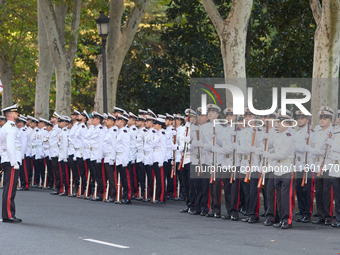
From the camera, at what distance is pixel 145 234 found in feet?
31.0

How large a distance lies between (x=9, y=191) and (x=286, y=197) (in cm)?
506

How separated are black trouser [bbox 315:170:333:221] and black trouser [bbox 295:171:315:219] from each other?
0.32m

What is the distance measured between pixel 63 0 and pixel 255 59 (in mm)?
8687

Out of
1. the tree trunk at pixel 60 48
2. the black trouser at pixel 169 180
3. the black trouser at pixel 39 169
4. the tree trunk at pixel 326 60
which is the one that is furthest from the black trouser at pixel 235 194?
the tree trunk at pixel 60 48

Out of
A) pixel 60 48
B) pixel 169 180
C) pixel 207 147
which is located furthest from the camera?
pixel 60 48

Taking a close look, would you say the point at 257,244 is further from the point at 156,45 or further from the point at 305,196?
the point at 156,45

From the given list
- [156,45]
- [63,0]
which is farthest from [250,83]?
[156,45]

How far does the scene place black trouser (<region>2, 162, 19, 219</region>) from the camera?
1058 centimetres

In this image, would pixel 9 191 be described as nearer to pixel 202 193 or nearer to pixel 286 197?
pixel 202 193

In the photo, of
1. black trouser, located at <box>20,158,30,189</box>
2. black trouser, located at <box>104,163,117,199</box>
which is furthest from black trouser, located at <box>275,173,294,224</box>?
black trouser, located at <box>20,158,30,189</box>

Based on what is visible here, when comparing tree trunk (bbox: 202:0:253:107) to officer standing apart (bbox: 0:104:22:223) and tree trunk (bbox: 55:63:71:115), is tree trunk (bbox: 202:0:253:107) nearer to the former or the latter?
officer standing apart (bbox: 0:104:22:223)

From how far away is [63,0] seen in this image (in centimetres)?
2253

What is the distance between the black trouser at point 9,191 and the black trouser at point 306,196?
564cm

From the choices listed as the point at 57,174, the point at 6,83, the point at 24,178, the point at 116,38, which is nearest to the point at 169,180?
the point at 57,174
